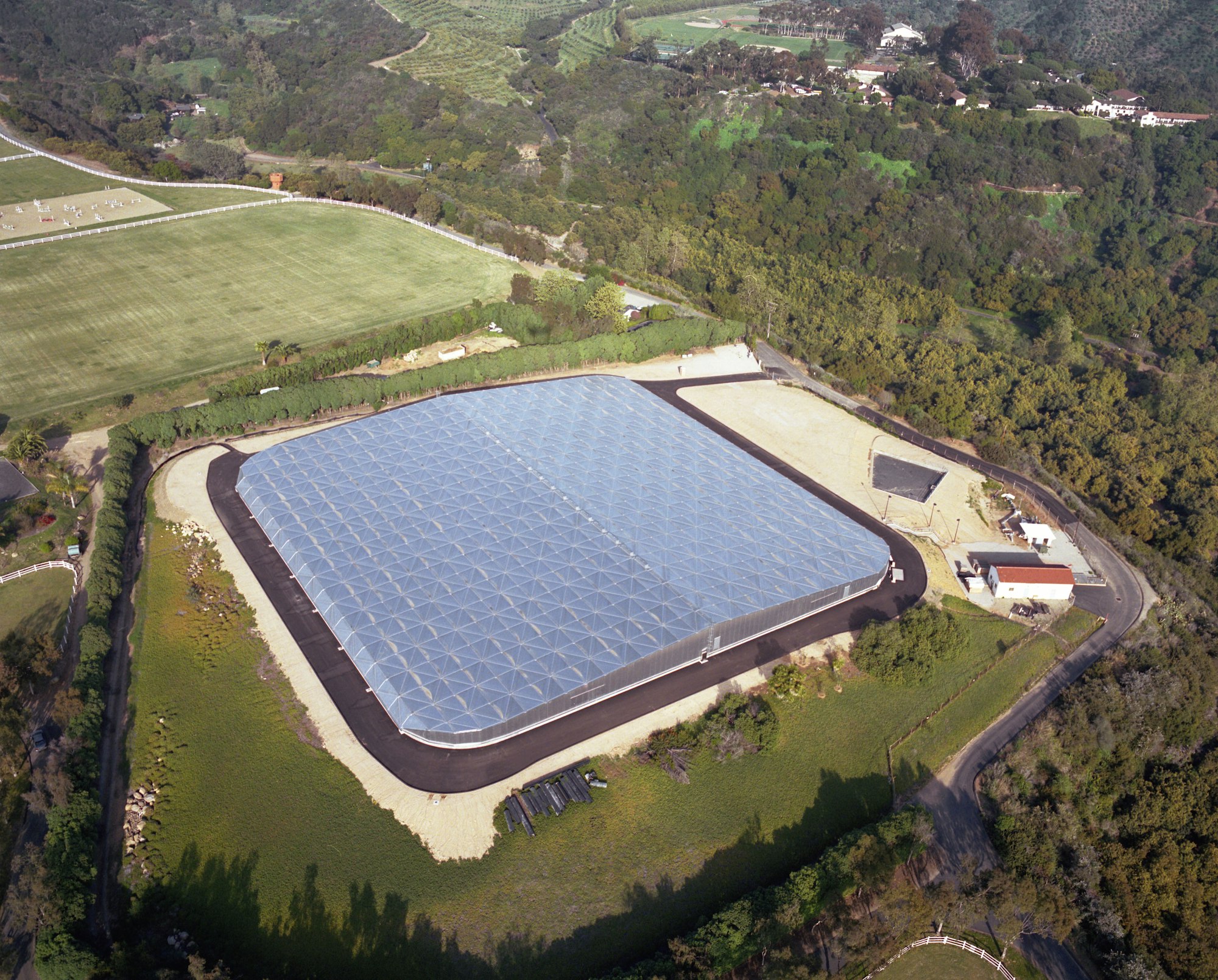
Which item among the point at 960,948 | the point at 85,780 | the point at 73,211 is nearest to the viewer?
the point at 960,948

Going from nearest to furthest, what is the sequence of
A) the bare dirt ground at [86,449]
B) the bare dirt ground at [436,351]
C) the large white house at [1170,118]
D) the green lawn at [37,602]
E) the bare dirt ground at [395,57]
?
the green lawn at [37,602]
the bare dirt ground at [86,449]
the bare dirt ground at [436,351]
the large white house at [1170,118]
the bare dirt ground at [395,57]

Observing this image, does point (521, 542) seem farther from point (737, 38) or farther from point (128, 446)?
point (737, 38)

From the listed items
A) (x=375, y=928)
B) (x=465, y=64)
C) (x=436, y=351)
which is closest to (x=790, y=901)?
(x=375, y=928)

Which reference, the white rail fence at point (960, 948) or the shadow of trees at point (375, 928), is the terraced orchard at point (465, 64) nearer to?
the shadow of trees at point (375, 928)

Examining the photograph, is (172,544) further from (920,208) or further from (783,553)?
(920,208)

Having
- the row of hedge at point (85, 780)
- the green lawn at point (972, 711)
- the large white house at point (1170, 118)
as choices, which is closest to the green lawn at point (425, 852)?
the green lawn at point (972, 711)

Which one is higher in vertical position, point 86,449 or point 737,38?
point 737,38
